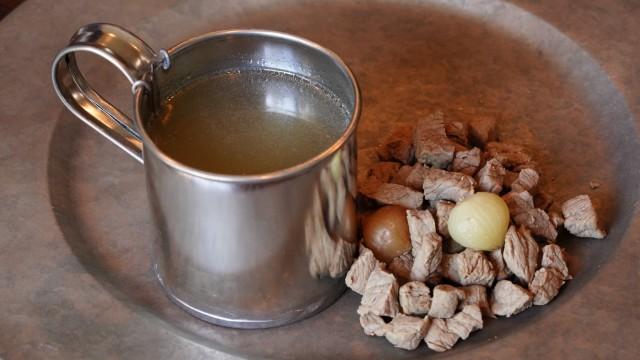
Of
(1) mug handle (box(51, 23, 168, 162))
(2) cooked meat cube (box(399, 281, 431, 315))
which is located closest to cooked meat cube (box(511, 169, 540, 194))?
(2) cooked meat cube (box(399, 281, 431, 315))

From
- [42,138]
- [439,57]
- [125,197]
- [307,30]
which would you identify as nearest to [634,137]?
[439,57]

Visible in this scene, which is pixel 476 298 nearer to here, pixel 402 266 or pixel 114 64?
pixel 402 266

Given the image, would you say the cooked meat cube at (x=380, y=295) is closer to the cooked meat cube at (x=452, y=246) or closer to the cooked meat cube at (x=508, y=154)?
the cooked meat cube at (x=452, y=246)

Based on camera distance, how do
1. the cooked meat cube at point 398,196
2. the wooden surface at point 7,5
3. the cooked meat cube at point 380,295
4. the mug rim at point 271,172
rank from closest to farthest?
the mug rim at point 271,172 < the cooked meat cube at point 380,295 < the cooked meat cube at point 398,196 < the wooden surface at point 7,5

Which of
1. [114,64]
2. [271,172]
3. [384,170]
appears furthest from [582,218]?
[114,64]

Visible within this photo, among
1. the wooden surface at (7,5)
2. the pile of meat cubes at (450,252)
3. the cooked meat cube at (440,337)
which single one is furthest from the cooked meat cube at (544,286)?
the wooden surface at (7,5)

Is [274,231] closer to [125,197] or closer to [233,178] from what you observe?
[233,178]
